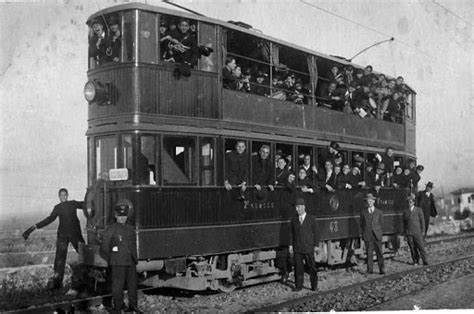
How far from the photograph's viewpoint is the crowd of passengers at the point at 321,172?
396 inches

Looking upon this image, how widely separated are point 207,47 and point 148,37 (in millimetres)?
1040

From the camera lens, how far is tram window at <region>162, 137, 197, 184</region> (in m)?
9.09

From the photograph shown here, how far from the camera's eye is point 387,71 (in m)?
16.0

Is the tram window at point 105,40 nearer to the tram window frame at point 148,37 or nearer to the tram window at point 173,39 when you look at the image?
the tram window frame at point 148,37

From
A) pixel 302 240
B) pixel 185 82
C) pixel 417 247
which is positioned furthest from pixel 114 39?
pixel 417 247

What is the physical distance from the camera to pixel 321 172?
40.3 ft

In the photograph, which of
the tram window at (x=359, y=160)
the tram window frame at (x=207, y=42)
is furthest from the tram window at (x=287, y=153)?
the tram window at (x=359, y=160)

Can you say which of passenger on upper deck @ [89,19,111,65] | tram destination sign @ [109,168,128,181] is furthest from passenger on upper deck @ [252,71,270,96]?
tram destination sign @ [109,168,128,181]

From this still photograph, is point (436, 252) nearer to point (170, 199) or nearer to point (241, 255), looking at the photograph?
point (241, 255)

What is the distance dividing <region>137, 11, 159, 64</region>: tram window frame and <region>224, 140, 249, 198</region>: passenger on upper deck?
6.68ft

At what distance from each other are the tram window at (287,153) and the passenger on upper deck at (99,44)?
3650 millimetres

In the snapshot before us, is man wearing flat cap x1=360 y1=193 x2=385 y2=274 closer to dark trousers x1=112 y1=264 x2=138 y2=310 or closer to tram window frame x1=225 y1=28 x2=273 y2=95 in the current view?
tram window frame x1=225 y1=28 x2=273 y2=95

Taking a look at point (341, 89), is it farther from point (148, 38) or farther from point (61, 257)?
point (61, 257)

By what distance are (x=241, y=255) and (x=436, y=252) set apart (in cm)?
824
